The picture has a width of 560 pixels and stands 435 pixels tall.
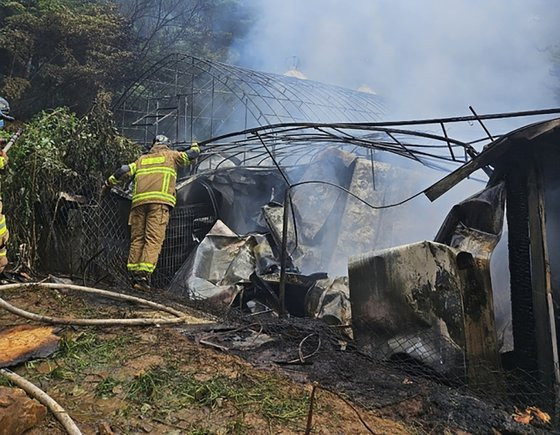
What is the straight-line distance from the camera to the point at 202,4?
17.7 meters

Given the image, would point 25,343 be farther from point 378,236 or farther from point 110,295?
point 378,236

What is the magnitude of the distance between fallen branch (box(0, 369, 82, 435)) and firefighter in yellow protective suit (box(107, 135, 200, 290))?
322cm

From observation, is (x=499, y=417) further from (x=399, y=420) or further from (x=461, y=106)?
(x=461, y=106)

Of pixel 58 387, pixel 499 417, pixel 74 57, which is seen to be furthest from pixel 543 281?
pixel 74 57

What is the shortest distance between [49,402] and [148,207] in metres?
3.85

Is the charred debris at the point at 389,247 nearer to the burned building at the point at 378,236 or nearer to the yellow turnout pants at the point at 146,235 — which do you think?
the burned building at the point at 378,236

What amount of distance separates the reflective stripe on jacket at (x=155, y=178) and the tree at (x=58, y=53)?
29.4 ft

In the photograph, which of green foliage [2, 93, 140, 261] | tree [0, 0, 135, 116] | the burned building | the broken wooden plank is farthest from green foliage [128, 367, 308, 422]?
tree [0, 0, 135, 116]

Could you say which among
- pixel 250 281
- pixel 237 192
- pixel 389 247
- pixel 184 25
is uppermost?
pixel 184 25

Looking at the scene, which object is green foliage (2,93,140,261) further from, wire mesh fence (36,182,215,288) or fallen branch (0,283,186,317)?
fallen branch (0,283,186,317)

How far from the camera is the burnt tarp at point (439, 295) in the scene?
3613 mm

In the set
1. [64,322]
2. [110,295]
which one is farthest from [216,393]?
[110,295]

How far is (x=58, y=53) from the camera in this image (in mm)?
13562

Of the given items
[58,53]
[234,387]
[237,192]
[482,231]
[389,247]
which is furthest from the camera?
[58,53]
